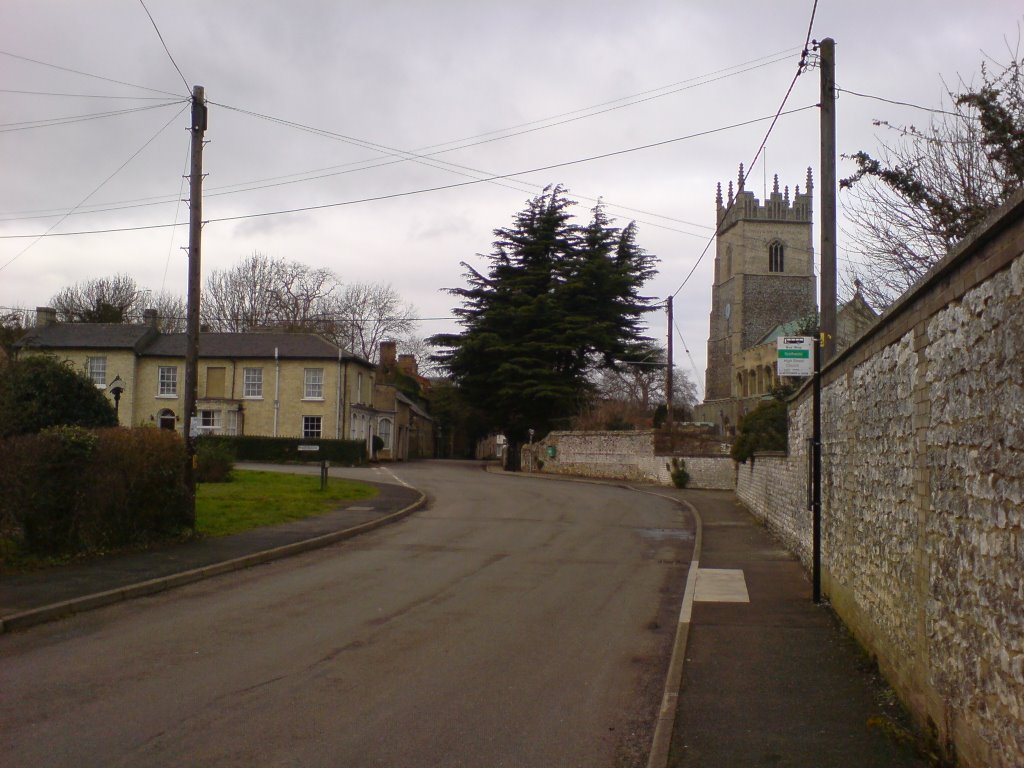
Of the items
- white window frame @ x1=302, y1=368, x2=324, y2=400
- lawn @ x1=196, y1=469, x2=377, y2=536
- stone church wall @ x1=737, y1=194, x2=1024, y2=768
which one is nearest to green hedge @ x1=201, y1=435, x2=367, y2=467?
white window frame @ x1=302, y1=368, x2=324, y2=400

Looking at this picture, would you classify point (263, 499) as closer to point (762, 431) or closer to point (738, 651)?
point (762, 431)

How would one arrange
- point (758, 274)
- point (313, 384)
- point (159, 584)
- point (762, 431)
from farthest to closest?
point (758, 274)
point (313, 384)
point (762, 431)
point (159, 584)

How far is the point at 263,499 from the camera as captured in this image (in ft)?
76.3

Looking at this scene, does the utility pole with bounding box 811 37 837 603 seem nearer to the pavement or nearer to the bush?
the pavement

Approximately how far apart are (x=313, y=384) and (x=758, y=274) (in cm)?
5728

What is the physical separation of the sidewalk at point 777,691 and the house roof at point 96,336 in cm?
4583

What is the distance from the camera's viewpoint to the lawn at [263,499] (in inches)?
741

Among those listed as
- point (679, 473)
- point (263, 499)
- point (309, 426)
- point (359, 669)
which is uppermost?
point (309, 426)

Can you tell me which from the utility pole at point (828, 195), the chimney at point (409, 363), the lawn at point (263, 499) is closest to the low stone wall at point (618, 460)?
the lawn at point (263, 499)

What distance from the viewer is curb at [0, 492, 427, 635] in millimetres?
9594

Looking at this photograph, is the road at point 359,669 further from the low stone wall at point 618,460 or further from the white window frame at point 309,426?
the white window frame at point 309,426

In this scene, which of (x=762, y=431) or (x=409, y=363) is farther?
(x=409, y=363)

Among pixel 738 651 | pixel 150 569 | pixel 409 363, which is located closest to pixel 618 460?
pixel 150 569

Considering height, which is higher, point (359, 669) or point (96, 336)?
point (96, 336)
